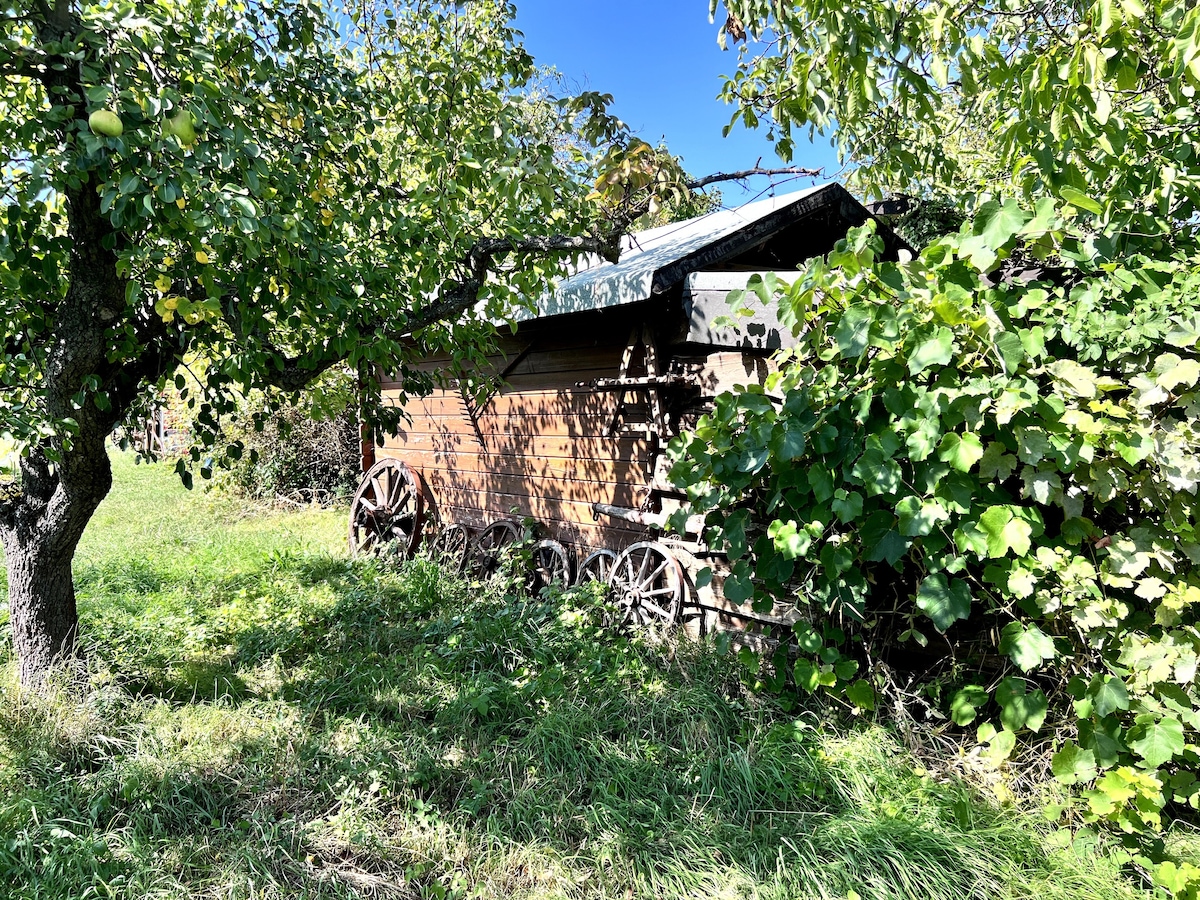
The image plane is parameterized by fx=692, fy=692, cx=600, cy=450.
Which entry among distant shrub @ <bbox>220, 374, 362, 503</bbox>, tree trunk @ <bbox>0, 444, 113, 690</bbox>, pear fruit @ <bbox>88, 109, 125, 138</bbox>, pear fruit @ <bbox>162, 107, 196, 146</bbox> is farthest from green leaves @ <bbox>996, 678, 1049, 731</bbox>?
distant shrub @ <bbox>220, 374, 362, 503</bbox>

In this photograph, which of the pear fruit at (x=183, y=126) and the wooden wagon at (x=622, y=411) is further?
the wooden wagon at (x=622, y=411)

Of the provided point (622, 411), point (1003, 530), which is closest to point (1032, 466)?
point (1003, 530)

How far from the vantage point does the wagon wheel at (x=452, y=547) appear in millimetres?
6367

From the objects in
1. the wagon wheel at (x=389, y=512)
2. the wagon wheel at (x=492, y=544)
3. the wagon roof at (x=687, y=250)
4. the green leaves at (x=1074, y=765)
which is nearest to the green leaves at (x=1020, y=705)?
the green leaves at (x=1074, y=765)

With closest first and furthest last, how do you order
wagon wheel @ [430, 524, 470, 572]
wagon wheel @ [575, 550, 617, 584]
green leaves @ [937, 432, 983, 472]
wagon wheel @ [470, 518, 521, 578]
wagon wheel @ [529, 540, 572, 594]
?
green leaves @ [937, 432, 983, 472] < wagon wheel @ [575, 550, 617, 584] < wagon wheel @ [529, 540, 572, 594] < wagon wheel @ [470, 518, 521, 578] < wagon wheel @ [430, 524, 470, 572]

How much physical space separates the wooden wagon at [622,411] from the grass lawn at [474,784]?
1.94ft

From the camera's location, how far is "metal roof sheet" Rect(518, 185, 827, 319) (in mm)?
4125

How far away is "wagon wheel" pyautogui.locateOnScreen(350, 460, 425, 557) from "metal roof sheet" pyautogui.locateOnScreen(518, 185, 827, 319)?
118 inches

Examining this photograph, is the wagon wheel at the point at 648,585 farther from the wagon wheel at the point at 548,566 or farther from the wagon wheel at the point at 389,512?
the wagon wheel at the point at 389,512

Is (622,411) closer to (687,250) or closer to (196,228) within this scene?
(687,250)

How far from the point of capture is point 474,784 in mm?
3008

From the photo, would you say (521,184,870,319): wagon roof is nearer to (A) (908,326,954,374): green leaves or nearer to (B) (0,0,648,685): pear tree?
(B) (0,0,648,685): pear tree

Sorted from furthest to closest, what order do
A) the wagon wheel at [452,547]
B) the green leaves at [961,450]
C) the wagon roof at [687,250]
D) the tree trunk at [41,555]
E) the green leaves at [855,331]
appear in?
the wagon wheel at [452,547]
the wagon roof at [687,250]
the tree trunk at [41,555]
the green leaves at [855,331]
the green leaves at [961,450]

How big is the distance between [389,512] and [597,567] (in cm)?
334
